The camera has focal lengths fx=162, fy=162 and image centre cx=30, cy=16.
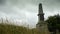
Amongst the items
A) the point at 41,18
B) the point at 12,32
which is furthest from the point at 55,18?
the point at 12,32

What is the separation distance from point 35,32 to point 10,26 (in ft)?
5.85

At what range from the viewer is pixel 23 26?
8812mm

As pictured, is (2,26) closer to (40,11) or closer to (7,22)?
(7,22)

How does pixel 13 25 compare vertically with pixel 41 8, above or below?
below

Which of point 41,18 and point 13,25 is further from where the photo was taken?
point 41,18

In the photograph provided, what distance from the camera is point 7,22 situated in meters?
8.15

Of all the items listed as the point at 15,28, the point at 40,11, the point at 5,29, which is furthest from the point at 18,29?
the point at 40,11

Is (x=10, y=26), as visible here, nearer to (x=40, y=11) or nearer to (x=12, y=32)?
(x=12, y=32)

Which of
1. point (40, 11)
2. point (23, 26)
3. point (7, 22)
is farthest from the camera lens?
point (40, 11)

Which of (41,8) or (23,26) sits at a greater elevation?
(41,8)

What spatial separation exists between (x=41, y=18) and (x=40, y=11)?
39.5 inches

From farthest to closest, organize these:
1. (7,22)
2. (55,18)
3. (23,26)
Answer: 1. (55,18)
2. (23,26)
3. (7,22)

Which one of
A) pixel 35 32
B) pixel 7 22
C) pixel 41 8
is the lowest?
pixel 35 32

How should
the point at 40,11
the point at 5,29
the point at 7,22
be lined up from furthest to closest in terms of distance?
the point at 40,11 → the point at 7,22 → the point at 5,29
